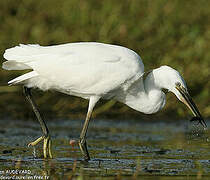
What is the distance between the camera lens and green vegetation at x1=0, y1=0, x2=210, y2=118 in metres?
11.2

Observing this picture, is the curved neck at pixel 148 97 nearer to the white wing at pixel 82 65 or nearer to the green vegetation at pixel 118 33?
the white wing at pixel 82 65

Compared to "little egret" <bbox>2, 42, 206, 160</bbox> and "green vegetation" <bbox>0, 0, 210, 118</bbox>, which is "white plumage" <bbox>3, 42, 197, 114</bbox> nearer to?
"little egret" <bbox>2, 42, 206, 160</bbox>

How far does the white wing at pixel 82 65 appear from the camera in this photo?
7.43 metres

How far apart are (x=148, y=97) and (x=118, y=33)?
5899mm

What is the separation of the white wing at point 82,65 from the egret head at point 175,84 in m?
0.41

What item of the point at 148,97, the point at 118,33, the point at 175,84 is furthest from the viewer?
the point at 118,33

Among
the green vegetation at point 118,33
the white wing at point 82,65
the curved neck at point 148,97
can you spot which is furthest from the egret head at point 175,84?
the green vegetation at point 118,33

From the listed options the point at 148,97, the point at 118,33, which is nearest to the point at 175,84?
the point at 148,97

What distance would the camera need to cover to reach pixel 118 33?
13750mm

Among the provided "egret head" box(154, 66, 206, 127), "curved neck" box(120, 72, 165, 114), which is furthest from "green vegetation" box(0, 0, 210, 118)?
"egret head" box(154, 66, 206, 127)

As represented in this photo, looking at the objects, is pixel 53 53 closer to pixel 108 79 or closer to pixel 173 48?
pixel 108 79

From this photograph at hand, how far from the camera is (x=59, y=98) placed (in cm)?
1133

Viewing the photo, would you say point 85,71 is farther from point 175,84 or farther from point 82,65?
point 175,84

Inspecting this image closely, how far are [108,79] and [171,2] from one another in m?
8.45
